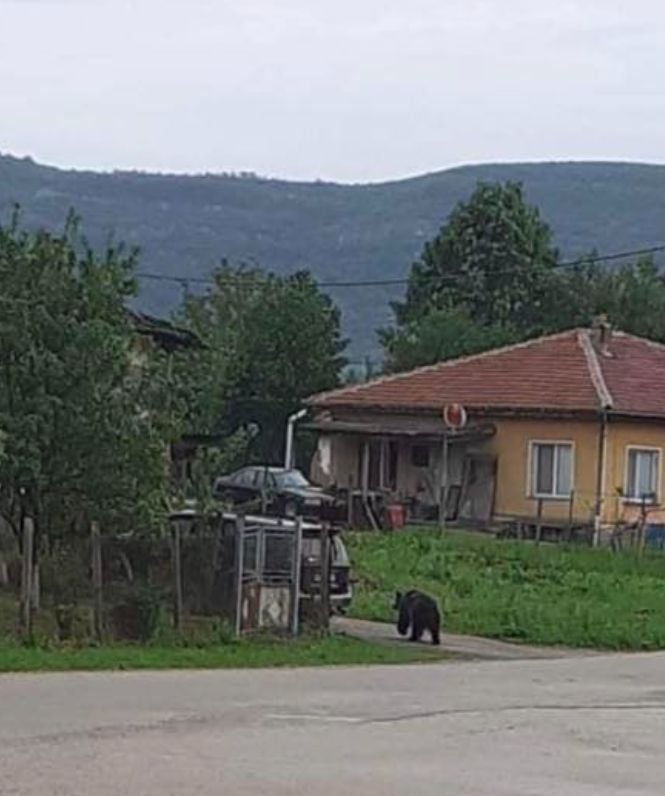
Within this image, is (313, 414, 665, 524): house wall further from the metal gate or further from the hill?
the hill

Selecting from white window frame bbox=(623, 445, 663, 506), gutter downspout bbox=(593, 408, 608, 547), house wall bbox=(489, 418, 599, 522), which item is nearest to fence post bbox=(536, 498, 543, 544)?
house wall bbox=(489, 418, 599, 522)

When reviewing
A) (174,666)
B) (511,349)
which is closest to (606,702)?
(174,666)

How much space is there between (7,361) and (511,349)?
3368cm

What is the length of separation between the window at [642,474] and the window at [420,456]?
17.7 feet

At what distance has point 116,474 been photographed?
2631 centimetres

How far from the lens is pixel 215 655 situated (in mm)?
25672

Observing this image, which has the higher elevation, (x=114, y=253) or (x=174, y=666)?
(x=114, y=253)

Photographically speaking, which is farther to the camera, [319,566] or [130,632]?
[319,566]

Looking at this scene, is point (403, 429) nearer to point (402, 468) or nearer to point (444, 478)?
point (402, 468)

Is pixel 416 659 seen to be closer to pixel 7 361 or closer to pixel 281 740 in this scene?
pixel 7 361

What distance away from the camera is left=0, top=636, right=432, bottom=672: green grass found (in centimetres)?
2356

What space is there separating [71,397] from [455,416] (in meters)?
27.6

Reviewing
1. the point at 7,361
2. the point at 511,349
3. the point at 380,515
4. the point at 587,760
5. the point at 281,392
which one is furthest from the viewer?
the point at 281,392

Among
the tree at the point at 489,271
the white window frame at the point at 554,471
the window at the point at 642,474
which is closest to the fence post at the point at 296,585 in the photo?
the white window frame at the point at 554,471
